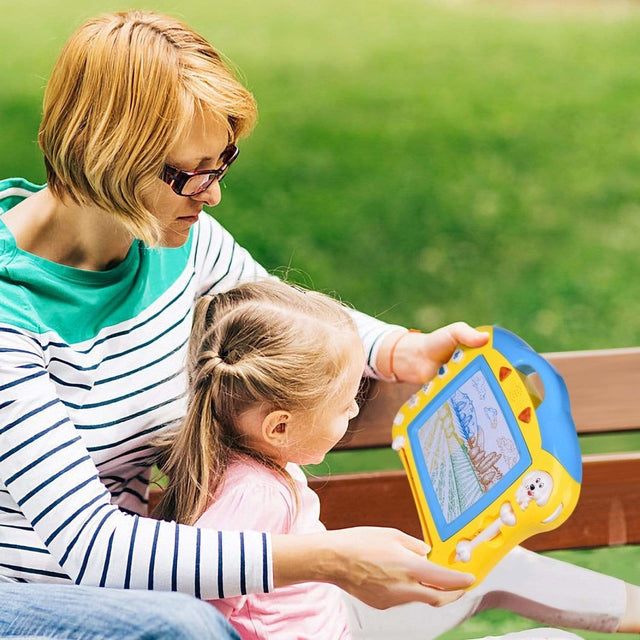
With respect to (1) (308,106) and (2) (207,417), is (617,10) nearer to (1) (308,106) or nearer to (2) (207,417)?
(1) (308,106)

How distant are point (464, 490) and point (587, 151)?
3.12m

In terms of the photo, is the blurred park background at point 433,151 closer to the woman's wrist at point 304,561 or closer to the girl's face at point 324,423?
the girl's face at point 324,423

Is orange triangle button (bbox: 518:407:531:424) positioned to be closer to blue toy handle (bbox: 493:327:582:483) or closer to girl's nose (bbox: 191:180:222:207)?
blue toy handle (bbox: 493:327:582:483)

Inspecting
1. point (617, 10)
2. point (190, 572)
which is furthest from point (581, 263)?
point (190, 572)

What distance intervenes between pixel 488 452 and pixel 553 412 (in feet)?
0.37

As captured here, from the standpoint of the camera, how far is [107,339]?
137cm

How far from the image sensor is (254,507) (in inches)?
51.8

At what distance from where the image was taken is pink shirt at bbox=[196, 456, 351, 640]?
1315mm

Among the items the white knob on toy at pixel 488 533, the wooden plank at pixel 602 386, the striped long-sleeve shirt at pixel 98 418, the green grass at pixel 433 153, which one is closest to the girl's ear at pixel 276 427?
the striped long-sleeve shirt at pixel 98 418

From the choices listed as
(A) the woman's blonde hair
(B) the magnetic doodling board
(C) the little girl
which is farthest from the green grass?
(A) the woman's blonde hair

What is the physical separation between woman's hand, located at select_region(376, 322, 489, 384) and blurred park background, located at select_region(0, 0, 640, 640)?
103 centimetres

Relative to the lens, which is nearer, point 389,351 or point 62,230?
point 62,230

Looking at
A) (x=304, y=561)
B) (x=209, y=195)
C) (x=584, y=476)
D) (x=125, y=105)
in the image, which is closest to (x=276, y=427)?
(x=304, y=561)

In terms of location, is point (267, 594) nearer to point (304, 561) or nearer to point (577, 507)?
point (304, 561)
